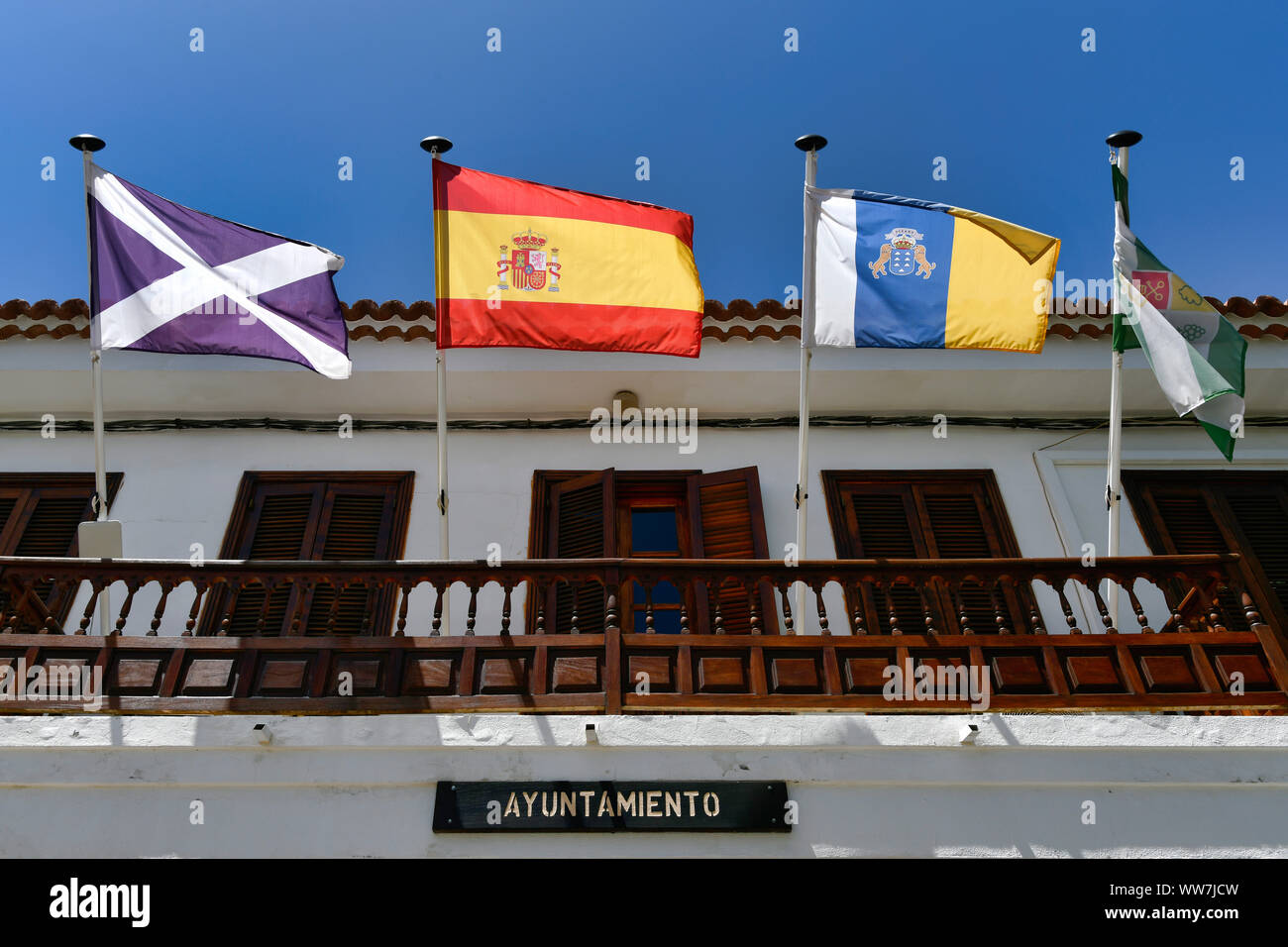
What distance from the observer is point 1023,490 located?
7.91 meters

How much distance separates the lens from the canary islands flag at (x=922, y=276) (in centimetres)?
657

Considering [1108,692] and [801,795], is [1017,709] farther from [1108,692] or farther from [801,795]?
[801,795]

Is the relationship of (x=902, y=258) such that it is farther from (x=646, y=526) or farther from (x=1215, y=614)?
(x=1215, y=614)

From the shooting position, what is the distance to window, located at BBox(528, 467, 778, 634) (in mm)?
7070

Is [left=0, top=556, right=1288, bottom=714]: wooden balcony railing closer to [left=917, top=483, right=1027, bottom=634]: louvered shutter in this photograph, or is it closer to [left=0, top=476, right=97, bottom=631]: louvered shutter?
[left=917, top=483, right=1027, bottom=634]: louvered shutter

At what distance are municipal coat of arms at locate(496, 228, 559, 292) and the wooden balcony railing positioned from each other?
6.08 feet

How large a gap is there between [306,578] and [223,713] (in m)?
0.85

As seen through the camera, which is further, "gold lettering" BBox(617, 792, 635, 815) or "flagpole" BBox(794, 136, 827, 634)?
"flagpole" BBox(794, 136, 827, 634)

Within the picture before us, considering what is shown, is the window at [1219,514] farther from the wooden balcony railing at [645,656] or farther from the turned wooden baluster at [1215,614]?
the wooden balcony railing at [645,656]

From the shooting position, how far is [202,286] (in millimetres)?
6434

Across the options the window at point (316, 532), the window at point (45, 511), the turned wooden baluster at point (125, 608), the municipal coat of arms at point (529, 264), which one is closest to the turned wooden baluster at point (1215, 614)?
the municipal coat of arms at point (529, 264)

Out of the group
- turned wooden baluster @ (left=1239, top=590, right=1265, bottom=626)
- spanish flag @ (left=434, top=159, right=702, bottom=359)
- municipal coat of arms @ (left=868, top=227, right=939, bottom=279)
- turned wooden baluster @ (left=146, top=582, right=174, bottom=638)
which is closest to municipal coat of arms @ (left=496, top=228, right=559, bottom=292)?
spanish flag @ (left=434, top=159, right=702, bottom=359)

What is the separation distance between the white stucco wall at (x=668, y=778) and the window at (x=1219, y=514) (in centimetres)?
263
